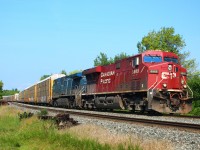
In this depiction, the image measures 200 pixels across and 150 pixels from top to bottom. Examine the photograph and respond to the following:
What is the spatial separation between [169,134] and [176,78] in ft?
28.3

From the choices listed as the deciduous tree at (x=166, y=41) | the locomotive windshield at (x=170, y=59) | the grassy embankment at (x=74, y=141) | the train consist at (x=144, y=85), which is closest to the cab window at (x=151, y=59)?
the train consist at (x=144, y=85)

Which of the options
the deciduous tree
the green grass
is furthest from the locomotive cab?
the deciduous tree

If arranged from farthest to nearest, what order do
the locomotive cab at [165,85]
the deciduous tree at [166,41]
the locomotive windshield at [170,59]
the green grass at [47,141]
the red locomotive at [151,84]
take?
the deciduous tree at [166,41], the locomotive windshield at [170,59], the red locomotive at [151,84], the locomotive cab at [165,85], the green grass at [47,141]

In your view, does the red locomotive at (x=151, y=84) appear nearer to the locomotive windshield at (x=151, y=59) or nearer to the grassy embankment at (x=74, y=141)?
the locomotive windshield at (x=151, y=59)

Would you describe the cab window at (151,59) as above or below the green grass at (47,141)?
above

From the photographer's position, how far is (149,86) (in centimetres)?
1753

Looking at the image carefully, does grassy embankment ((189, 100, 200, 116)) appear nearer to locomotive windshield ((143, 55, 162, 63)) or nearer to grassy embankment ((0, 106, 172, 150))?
locomotive windshield ((143, 55, 162, 63))

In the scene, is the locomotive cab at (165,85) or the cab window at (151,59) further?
the cab window at (151,59)

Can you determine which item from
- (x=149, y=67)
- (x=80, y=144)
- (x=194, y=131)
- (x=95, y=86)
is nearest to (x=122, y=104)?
(x=149, y=67)

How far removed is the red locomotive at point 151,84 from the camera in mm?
17172

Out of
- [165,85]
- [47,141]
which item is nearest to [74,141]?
[47,141]

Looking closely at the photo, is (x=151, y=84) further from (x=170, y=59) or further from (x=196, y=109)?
(x=196, y=109)

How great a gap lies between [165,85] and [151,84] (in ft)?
2.52

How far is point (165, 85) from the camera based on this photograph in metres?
17.5
